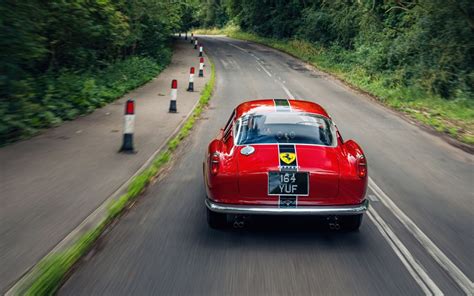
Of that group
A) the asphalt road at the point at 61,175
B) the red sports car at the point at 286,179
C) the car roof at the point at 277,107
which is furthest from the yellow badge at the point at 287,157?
the asphalt road at the point at 61,175

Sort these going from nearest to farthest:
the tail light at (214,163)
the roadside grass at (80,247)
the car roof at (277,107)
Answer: the roadside grass at (80,247) < the tail light at (214,163) < the car roof at (277,107)

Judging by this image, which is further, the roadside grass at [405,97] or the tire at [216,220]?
the roadside grass at [405,97]

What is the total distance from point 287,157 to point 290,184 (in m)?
0.34

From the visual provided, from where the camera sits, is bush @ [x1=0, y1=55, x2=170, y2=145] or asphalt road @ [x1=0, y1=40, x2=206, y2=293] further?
bush @ [x1=0, y1=55, x2=170, y2=145]

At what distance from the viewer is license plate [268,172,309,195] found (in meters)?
5.38

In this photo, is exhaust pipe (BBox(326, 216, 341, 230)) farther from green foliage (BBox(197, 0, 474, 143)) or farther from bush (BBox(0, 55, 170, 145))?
green foliage (BBox(197, 0, 474, 143))

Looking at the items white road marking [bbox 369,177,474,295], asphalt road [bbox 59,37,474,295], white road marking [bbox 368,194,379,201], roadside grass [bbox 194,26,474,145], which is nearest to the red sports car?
asphalt road [bbox 59,37,474,295]

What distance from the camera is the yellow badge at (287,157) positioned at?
18.0 ft

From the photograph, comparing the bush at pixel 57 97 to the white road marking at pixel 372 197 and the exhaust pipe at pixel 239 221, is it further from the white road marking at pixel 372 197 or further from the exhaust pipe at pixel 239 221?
the white road marking at pixel 372 197

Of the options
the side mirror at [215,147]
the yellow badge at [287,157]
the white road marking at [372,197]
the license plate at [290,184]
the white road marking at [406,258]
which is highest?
the yellow badge at [287,157]

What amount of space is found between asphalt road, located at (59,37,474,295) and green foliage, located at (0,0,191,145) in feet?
12.5

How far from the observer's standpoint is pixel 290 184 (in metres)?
5.38

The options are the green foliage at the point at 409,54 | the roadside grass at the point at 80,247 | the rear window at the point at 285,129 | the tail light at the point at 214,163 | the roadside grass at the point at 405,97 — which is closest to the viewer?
the roadside grass at the point at 80,247

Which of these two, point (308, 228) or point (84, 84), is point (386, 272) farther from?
point (84, 84)
